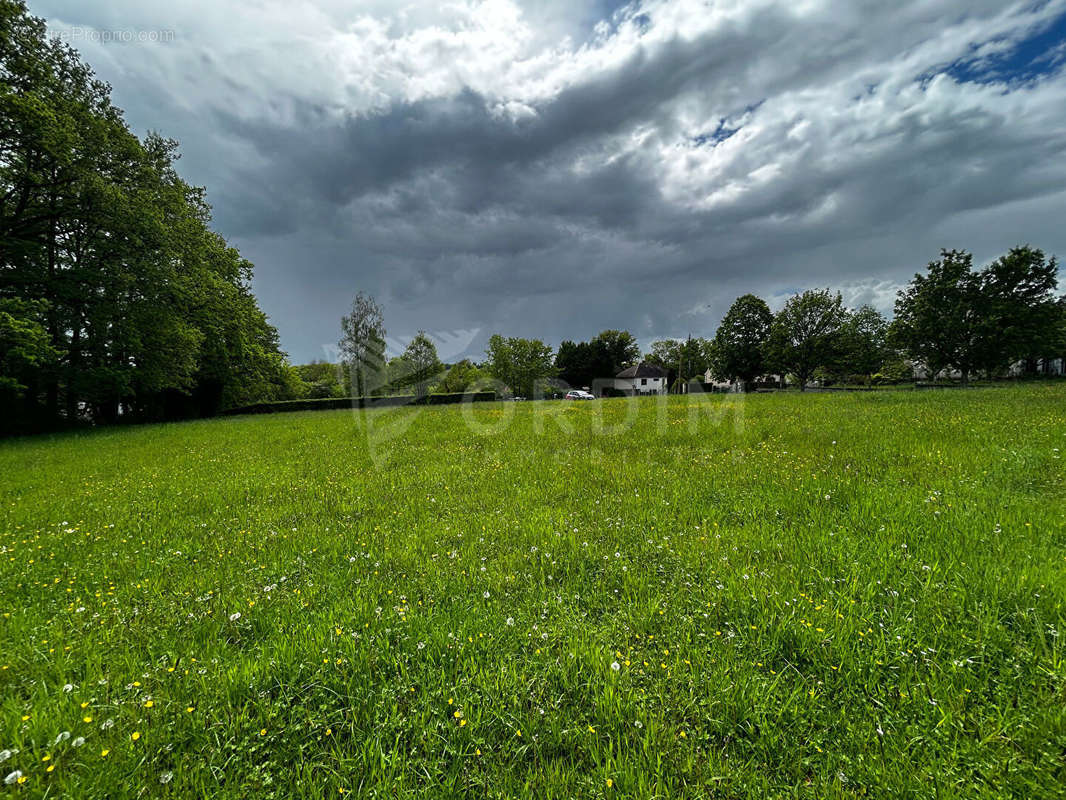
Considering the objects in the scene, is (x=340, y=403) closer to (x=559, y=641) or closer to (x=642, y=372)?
(x=559, y=641)

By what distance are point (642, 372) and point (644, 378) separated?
4.79 feet

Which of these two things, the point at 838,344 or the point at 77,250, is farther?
the point at 838,344

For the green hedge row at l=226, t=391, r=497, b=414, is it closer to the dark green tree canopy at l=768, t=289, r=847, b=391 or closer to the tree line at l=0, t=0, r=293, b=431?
the tree line at l=0, t=0, r=293, b=431

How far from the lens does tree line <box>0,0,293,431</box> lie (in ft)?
59.1

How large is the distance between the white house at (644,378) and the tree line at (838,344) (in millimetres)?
2802

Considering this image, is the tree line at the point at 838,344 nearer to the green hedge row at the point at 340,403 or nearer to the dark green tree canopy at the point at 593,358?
the dark green tree canopy at the point at 593,358

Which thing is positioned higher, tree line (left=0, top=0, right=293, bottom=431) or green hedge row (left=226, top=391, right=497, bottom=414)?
tree line (left=0, top=0, right=293, bottom=431)

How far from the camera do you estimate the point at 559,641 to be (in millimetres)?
2943

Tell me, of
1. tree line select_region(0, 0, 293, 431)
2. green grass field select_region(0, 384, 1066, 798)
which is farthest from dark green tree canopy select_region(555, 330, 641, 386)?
green grass field select_region(0, 384, 1066, 798)

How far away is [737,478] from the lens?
6.71 m

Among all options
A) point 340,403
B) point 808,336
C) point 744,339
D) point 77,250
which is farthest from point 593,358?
point 77,250

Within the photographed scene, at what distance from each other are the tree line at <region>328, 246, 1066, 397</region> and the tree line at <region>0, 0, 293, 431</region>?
926 inches

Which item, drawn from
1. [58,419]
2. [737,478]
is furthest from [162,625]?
[58,419]

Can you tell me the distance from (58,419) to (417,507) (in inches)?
1241
